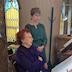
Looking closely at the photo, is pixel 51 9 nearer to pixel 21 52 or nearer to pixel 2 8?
pixel 2 8

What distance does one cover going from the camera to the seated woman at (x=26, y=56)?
7.41 feet

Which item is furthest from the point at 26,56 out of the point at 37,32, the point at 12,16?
the point at 12,16

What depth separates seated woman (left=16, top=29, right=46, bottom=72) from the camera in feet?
7.41

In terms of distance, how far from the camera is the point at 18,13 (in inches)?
182

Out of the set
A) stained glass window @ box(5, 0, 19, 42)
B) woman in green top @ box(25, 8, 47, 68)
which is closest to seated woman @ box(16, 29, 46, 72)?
woman in green top @ box(25, 8, 47, 68)

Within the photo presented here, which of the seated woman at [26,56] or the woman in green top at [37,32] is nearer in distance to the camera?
the seated woman at [26,56]

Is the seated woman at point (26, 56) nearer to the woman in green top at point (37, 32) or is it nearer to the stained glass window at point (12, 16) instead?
the woman in green top at point (37, 32)

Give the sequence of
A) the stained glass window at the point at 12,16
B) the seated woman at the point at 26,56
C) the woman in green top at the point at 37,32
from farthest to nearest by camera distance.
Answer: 1. the stained glass window at the point at 12,16
2. the woman in green top at the point at 37,32
3. the seated woman at the point at 26,56

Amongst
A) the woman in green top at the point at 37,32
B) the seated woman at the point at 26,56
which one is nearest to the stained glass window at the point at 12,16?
the woman in green top at the point at 37,32

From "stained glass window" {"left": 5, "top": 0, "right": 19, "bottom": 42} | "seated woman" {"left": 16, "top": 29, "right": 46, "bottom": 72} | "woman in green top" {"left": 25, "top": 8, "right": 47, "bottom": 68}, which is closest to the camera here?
"seated woman" {"left": 16, "top": 29, "right": 46, "bottom": 72}

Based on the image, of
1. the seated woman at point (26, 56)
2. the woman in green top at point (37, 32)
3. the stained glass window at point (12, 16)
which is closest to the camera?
the seated woman at point (26, 56)

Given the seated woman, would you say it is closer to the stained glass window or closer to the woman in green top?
the woman in green top

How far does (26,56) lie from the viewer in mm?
2271

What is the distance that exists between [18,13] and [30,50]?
7.75 ft
